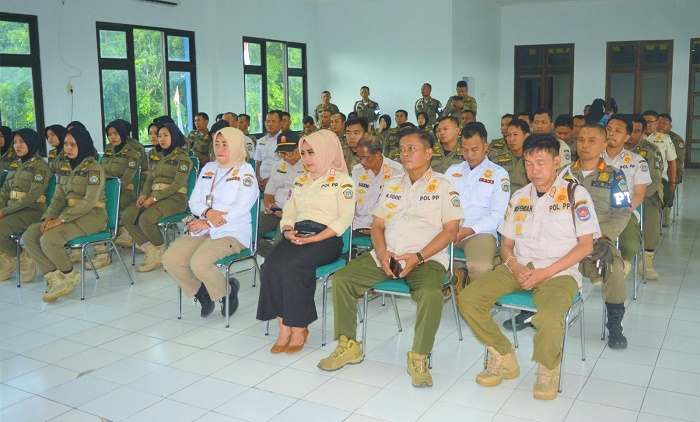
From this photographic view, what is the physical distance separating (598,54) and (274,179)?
10.2 meters

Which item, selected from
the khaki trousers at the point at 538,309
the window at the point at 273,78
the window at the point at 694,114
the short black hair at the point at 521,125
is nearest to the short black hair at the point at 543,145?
the khaki trousers at the point at 538,309

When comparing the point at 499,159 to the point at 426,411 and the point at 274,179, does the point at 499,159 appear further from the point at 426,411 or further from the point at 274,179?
the point at 426,411

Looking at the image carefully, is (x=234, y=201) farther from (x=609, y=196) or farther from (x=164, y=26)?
(x=164, y=26)

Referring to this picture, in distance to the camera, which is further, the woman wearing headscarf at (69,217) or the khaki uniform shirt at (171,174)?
the khaki uniform shirt at (171,174)

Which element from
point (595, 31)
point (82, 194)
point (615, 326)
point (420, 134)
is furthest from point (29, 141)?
point (595, 31)

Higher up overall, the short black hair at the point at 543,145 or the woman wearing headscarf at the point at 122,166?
the short black hair at the point at 543,145

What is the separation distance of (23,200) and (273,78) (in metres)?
7.43

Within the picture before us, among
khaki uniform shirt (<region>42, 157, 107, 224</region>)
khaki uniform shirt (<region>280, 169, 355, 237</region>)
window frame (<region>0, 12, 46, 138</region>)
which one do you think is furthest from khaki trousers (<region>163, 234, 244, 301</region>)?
window frame (<region>0, 12, 46, 138</region>)

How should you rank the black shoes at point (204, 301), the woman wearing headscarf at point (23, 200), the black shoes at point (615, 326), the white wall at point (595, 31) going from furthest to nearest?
1. the white wall at point (595, 31)
2. the woman wearing headscarf at point (23, 200)
3. the black shoes at point (204, 301)
4. the black shoes at point (615, 326)

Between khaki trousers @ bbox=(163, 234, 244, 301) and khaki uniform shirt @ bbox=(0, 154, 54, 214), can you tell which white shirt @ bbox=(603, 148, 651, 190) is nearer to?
khaki trousers @ bbox=(163, 234, 244, 301)

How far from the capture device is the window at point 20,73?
777 centimetres

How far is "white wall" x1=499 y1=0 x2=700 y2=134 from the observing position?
1225 centimetres

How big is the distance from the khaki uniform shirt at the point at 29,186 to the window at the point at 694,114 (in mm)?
11384

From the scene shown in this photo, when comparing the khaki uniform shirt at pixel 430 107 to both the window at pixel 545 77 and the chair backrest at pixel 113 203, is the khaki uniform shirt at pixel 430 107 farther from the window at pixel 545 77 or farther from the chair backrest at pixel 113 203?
the chair backrest at pixel 113 203
